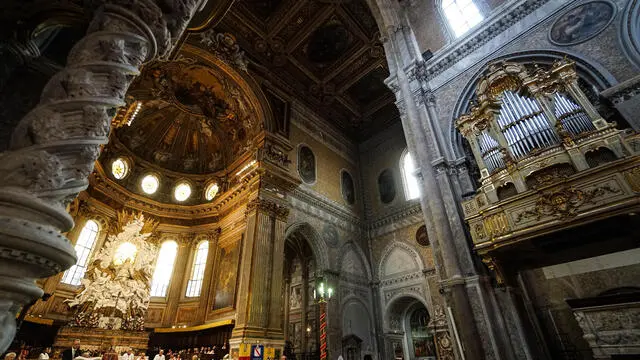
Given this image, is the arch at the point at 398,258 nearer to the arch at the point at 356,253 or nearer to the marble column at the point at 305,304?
the arch at the point at 356,253

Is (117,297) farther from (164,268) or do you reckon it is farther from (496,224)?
(496,224)

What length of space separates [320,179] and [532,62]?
Result: 10.2 m

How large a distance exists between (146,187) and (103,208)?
232cm

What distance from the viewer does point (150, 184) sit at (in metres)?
15.5

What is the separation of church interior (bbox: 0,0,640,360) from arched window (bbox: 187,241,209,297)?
0.64 feet

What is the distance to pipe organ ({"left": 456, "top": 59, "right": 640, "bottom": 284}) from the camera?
5.14 metres

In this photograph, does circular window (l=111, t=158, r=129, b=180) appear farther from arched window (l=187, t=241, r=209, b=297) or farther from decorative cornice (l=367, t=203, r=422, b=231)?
decorative cornice (l=367, t=203, r=422, b=231)

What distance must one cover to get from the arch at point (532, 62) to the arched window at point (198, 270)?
12405 mm

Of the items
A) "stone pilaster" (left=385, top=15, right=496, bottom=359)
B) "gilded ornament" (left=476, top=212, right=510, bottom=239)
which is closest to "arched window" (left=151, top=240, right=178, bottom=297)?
"stone pilaster" (left=385, top=15, right=496, bottom=359)

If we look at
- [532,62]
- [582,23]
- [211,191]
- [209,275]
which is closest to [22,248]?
[532,62]

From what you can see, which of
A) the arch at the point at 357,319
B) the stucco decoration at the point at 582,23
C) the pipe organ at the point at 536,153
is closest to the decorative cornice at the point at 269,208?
the arch at the point at 357,319

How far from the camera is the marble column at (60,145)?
1.52 meters

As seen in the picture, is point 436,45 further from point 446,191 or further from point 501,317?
point 501,317

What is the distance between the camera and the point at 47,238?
1.59 metres
